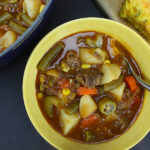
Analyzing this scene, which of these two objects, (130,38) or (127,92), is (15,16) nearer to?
(130,38)

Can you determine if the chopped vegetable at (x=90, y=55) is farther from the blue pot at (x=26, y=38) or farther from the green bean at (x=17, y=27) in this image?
the green bean at (x=17, y=27)

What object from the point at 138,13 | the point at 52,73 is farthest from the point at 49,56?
the point at 138,13

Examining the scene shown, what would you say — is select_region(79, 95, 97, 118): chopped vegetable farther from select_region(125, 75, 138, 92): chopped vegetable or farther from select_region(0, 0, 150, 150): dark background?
select_region(0, 0, 150, 150): dark background

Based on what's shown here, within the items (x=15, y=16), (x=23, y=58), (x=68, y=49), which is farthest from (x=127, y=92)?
(x=15, y=16)

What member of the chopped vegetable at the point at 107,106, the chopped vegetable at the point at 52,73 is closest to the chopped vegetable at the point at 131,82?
the chopped vegetable at the point at 107,106

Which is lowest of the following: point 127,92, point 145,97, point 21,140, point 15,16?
point 145,97

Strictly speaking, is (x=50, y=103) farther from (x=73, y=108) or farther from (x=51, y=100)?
(x=73, y=108)
